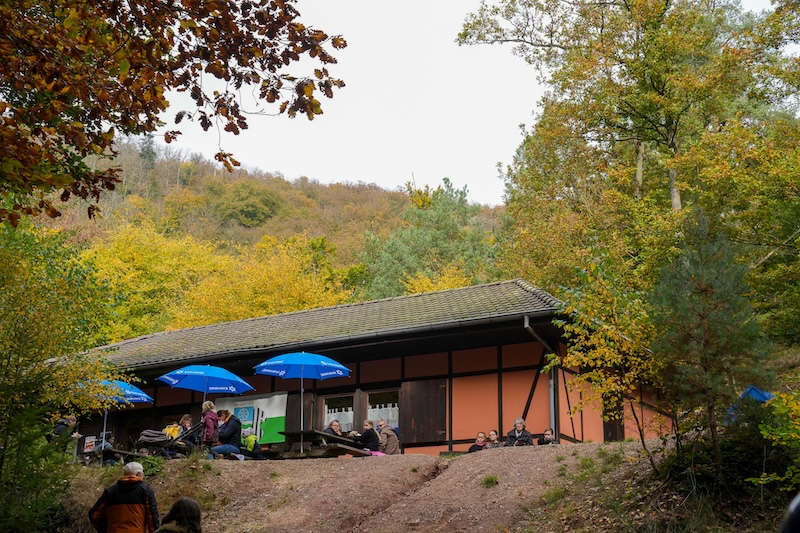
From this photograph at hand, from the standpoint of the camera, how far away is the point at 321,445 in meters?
16.6

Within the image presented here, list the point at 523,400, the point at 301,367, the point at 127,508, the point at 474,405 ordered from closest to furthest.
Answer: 1. the point at 127,508
2. the point at 301,367
3. the point at 523,400
4. the point at 474,405

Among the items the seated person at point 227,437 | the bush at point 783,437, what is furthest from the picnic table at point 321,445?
the bush at point 783,437

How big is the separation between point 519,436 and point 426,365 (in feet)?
12.0

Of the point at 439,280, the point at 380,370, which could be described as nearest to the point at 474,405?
the point at 380,370

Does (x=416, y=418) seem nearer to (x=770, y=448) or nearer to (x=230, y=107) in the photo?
(x=770, y=448)

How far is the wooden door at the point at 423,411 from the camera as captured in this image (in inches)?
740

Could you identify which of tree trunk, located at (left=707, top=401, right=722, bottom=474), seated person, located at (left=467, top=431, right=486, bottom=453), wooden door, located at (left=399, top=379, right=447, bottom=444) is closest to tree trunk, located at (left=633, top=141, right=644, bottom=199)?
wooden door, located at (left=399, top=379, right=447, bottom=444)

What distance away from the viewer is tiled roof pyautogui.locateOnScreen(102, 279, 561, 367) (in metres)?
18.4

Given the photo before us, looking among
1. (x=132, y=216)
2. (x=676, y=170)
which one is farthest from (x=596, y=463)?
(x=132, y=216)

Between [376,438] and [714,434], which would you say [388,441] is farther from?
[714,434]

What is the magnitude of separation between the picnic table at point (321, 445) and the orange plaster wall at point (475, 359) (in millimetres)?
3291

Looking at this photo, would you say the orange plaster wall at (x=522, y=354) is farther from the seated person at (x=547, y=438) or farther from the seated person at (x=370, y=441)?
the seated person at (x=370, y=441)

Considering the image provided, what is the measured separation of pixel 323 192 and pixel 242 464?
5826cm

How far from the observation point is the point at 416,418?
62.3 feet
